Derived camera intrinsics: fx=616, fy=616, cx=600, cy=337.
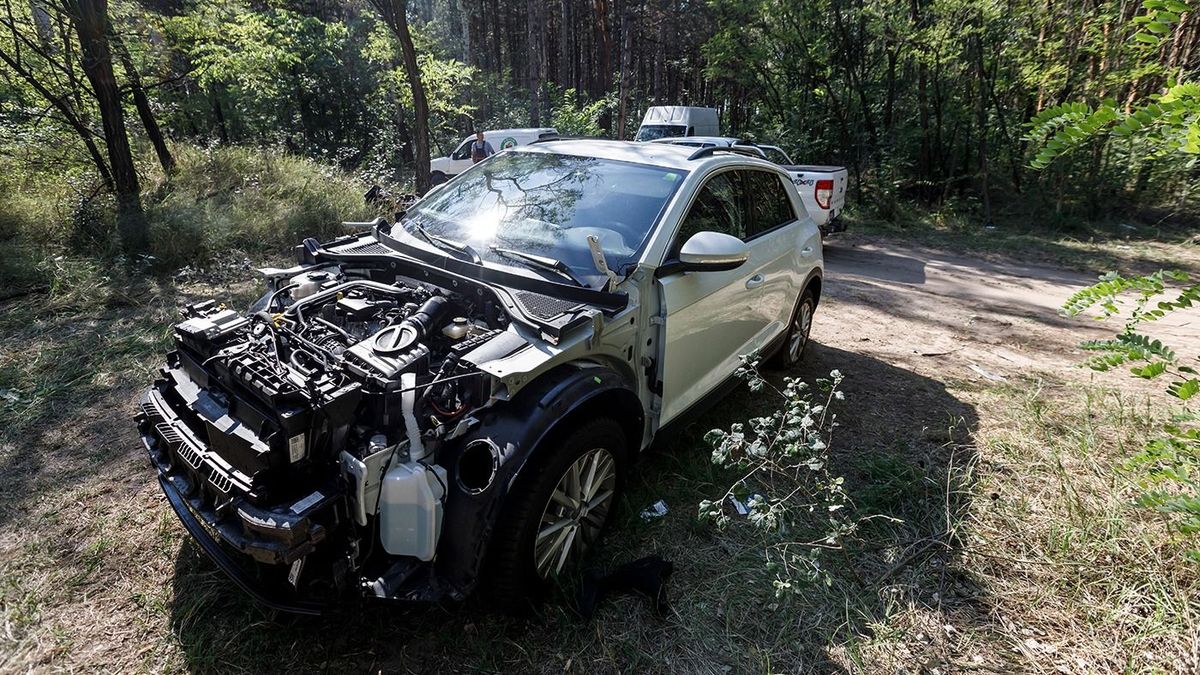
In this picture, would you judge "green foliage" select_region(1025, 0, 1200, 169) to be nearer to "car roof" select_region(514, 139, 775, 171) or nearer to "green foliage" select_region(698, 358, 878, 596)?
"green foliage" select_region(698, 358, 878, 596)

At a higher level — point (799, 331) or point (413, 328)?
point (413, 328)


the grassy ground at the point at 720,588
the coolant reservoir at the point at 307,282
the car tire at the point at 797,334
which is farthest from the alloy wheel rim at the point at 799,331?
the coolant reservoir at the point at 307,282

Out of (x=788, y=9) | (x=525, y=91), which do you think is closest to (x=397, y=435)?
(x=788, y=9)

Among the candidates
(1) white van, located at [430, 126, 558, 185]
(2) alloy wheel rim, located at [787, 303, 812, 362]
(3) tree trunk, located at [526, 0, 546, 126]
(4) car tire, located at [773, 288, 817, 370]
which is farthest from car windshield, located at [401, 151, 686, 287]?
(3) tree trunk, located at [526, 0, 546, 126]

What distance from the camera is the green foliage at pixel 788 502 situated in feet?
8.64

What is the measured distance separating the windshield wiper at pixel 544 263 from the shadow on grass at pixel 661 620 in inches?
48.0

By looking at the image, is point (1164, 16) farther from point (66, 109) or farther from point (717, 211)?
point (66, 109)

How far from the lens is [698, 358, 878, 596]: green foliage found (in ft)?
8.64

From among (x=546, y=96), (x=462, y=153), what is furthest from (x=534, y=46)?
(x=462, y=153)

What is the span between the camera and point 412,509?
2158mm

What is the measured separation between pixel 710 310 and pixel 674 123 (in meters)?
13.3

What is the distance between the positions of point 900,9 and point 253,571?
14.7 m

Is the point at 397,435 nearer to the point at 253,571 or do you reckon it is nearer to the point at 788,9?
the point at 253,571

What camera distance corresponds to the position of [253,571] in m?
2.33
